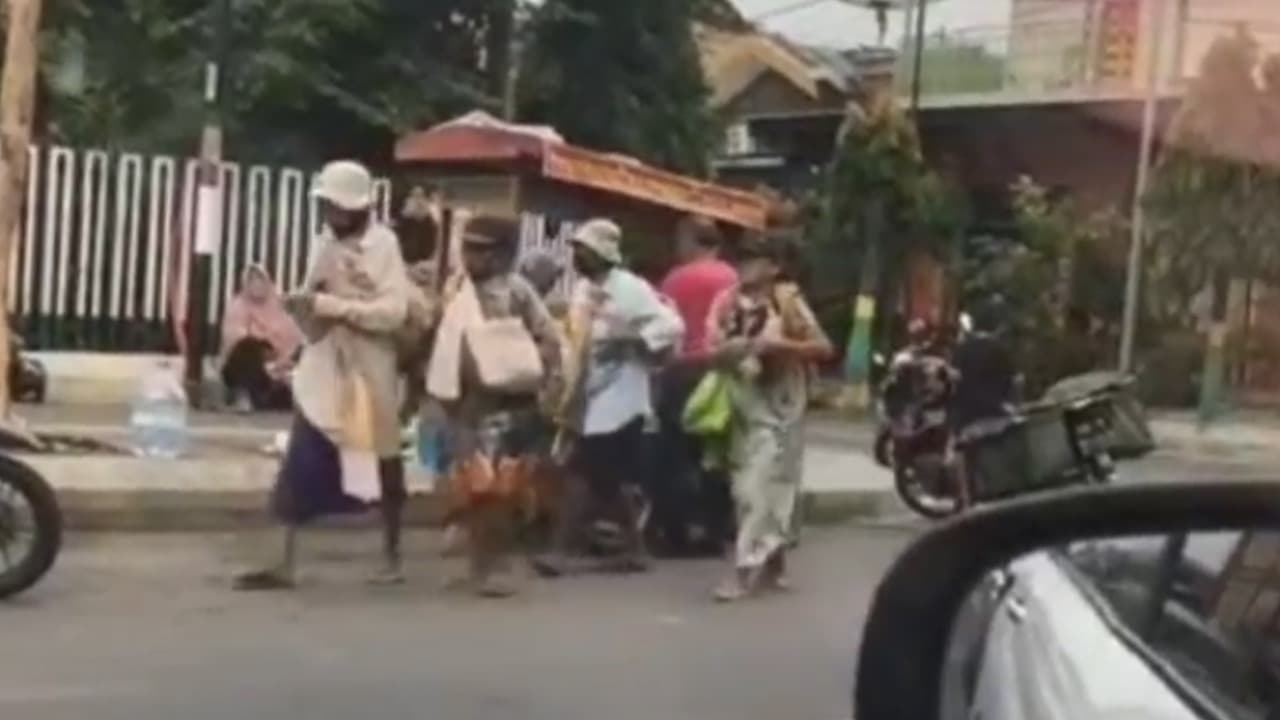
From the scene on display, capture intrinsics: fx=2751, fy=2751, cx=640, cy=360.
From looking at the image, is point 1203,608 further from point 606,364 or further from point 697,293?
point 697,293

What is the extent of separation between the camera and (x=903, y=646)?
2.37 metres

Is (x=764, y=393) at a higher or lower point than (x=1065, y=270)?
lower

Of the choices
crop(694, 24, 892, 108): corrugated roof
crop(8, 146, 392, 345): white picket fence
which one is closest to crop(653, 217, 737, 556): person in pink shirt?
crop(8, 146, 392, 345): white picket fence

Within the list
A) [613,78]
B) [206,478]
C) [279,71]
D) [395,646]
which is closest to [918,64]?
[613,78]

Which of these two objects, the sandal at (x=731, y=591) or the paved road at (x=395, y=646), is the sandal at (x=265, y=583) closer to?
the paved road at (x=395, y=646)

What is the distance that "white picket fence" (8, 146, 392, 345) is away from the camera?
19.4 metres

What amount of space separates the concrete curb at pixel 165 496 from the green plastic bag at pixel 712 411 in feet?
3.96

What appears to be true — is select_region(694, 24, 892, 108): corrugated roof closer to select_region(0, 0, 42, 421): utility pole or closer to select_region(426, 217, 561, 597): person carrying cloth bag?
select_region(0, 0, 42, 421): utility pole

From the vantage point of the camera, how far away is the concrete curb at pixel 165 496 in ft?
37.7

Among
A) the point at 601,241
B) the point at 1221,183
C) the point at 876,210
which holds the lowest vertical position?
the point at 601,241

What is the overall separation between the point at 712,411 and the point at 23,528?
2943mm

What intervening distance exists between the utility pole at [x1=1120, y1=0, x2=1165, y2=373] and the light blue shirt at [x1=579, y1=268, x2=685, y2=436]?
59.9ft

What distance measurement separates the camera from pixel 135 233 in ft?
64.8

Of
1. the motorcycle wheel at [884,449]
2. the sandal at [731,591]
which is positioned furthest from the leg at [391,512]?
the motorcycle wheel at [884,449]
